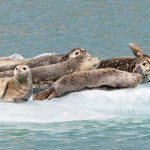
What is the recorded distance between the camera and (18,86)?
47.6 ft

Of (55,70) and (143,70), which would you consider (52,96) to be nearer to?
(55,70)

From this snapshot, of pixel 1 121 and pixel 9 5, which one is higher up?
pixel 9 5

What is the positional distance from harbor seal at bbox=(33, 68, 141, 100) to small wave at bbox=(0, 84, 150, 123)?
18 centimetres

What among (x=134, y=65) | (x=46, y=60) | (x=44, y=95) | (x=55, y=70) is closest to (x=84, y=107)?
(x=44, y=95)

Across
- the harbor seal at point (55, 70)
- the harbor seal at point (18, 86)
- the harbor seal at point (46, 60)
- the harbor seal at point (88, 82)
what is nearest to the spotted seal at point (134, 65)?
the harbor seal at point (55, 70)

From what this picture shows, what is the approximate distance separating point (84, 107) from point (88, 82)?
93 cm

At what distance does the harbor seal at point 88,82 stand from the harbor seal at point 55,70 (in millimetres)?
865

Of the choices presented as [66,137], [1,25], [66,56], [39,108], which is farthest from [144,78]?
[1,25]

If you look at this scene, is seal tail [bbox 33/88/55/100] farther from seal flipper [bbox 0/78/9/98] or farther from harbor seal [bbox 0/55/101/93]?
harbor seal [bbox 0/55/101/93]

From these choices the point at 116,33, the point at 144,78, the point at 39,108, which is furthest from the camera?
the point at 116,33

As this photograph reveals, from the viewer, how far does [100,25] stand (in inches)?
1156

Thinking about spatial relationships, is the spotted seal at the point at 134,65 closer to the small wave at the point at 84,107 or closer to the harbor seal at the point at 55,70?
the harbor seal at the point at 55,70

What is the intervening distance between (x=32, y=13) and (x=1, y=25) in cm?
246

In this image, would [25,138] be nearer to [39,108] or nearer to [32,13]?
[39,108]
